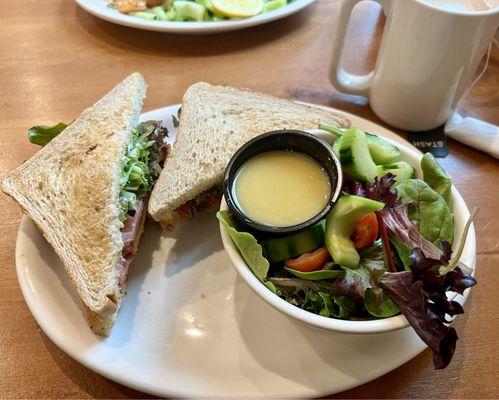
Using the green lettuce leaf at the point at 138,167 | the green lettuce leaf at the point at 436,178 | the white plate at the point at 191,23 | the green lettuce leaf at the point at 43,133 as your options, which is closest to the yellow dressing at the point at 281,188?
the green lettuce leaf at the point at 436,178

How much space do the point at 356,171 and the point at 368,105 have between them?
779 mm

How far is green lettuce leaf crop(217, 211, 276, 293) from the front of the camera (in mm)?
1080

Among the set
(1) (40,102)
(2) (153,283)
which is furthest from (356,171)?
(1) (40,102)

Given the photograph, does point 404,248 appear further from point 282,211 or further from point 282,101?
point 282,101

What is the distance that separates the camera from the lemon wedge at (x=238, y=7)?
2215mm

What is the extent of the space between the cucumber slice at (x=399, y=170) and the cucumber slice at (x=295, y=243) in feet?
0.84

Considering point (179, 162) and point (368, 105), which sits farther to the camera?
point (368, 105)

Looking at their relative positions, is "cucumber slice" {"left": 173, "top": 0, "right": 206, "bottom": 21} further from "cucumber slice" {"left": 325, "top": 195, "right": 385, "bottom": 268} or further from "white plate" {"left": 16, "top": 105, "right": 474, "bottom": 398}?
"cucumber slice" {"left": 325, "top": 195, "right": 385, "bottom": 268}

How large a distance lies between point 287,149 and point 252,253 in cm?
40

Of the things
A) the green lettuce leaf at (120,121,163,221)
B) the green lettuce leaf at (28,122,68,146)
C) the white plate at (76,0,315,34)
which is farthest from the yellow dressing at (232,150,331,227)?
the white plate at (76,0,315,34)

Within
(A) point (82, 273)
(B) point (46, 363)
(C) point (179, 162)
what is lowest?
(B) point (46, 363)

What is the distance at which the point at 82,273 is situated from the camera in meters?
1.30

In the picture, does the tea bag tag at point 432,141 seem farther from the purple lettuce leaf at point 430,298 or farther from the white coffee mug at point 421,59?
the purple lettuce leaf at point 430,298

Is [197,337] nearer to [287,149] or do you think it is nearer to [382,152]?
[287,149]
